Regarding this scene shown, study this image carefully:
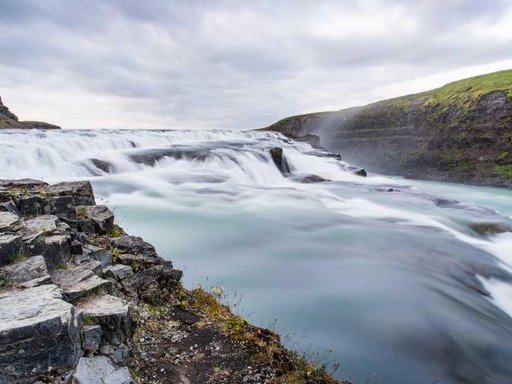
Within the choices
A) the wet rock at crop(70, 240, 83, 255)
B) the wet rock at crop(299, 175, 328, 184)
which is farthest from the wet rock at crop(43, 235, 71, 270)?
the wet rock at crop(299, 175, 328, 184)

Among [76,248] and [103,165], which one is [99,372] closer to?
[76,248]

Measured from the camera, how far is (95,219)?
30.7ft

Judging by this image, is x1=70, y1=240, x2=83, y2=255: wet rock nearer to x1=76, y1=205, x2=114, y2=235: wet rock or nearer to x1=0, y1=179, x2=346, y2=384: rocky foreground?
x1=0, y1=179, x2=346, y2=384: rocky foreground

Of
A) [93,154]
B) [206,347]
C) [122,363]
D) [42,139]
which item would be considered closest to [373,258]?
[206,347]

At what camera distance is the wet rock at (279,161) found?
112 feet

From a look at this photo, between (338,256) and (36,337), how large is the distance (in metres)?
10.8

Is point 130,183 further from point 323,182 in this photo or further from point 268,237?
point 323,182

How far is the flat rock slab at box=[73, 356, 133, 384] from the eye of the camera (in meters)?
4.57

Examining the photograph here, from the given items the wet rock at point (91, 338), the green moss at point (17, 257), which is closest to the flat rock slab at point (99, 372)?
the wet rock at point (91, 338)

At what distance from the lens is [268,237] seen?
15.4 meters

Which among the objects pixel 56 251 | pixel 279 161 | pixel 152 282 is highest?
pixel 56 251

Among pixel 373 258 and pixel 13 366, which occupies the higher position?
pixel 13 366

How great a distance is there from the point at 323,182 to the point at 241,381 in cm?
2736

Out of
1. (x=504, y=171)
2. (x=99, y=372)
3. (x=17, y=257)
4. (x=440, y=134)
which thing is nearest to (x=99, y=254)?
(x=17, y=257)
